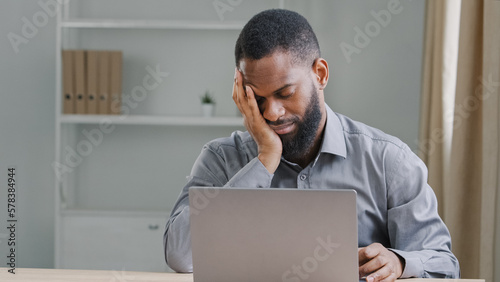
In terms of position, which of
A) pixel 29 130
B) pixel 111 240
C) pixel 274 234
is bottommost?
pixel 111 240

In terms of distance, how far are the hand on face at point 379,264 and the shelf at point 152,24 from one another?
1792mm

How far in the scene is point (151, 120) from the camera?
283 cm

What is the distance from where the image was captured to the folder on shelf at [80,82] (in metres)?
2.77

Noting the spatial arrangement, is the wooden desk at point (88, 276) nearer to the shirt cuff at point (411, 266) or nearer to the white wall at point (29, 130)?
the shirt cuff at point (411, 266)

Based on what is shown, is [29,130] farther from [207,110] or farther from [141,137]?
[207,110]

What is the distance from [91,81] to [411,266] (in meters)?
2.00

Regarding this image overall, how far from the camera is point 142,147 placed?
3078 mm

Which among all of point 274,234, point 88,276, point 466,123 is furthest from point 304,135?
point 466,123

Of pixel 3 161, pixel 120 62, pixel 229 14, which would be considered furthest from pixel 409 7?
pixel 3 161

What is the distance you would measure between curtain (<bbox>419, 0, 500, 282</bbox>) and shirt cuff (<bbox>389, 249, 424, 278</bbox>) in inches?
30.5

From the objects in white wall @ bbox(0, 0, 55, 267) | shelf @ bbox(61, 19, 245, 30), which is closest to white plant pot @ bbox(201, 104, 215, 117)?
shelf @ bbox(61, 19, 245, 30)

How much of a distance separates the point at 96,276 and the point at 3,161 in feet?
5.22

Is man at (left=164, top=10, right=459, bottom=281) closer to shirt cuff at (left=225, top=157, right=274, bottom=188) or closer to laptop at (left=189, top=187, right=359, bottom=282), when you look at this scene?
shirt cuff at (left=225, top=157, right=274, bottom=188)

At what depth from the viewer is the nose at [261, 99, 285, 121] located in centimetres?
140
